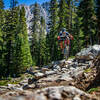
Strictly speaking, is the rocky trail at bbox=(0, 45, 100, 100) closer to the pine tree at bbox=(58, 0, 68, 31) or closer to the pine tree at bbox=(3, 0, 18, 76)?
the pine tree at bbox=(3, 0, 18, 76)

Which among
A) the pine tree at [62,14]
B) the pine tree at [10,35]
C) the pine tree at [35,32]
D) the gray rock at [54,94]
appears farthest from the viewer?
the pine tree at [35,32]

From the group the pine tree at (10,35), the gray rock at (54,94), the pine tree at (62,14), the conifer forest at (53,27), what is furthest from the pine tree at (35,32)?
the gray rock at (54,94)

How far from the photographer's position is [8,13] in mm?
26844

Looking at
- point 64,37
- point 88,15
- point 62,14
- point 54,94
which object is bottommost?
point 54,94

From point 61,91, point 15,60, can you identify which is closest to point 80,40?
point 15,60

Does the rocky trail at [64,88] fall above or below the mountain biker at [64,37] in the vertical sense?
below

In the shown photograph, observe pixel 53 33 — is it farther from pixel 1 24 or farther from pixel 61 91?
pixel 61 91

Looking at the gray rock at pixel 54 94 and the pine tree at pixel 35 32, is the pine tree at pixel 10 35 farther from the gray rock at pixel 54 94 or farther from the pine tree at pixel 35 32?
the gray rock at pixel 54 94

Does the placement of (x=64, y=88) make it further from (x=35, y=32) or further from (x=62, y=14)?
(x=35, y=32)

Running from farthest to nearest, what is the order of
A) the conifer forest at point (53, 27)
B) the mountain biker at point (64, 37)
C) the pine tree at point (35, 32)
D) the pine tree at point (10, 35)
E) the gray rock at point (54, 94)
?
the pine tree at point (35, 32) → the conifer forest at point (53, 27) → the pine tree at point (10, 35) → the mountain biker at point (64, 37) → the gray rock at point (54, 94)

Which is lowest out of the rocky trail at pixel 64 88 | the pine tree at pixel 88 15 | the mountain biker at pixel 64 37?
the rocky trail at pixel 64 88

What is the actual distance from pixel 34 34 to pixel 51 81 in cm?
3754

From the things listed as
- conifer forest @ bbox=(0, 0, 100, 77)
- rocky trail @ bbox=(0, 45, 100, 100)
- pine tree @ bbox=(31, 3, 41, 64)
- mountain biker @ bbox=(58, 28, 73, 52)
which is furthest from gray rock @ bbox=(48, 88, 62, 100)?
pine tree @ bbox=(31, 3, 41, 64)

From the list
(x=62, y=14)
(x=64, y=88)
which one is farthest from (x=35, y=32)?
(x=64, y=88)
